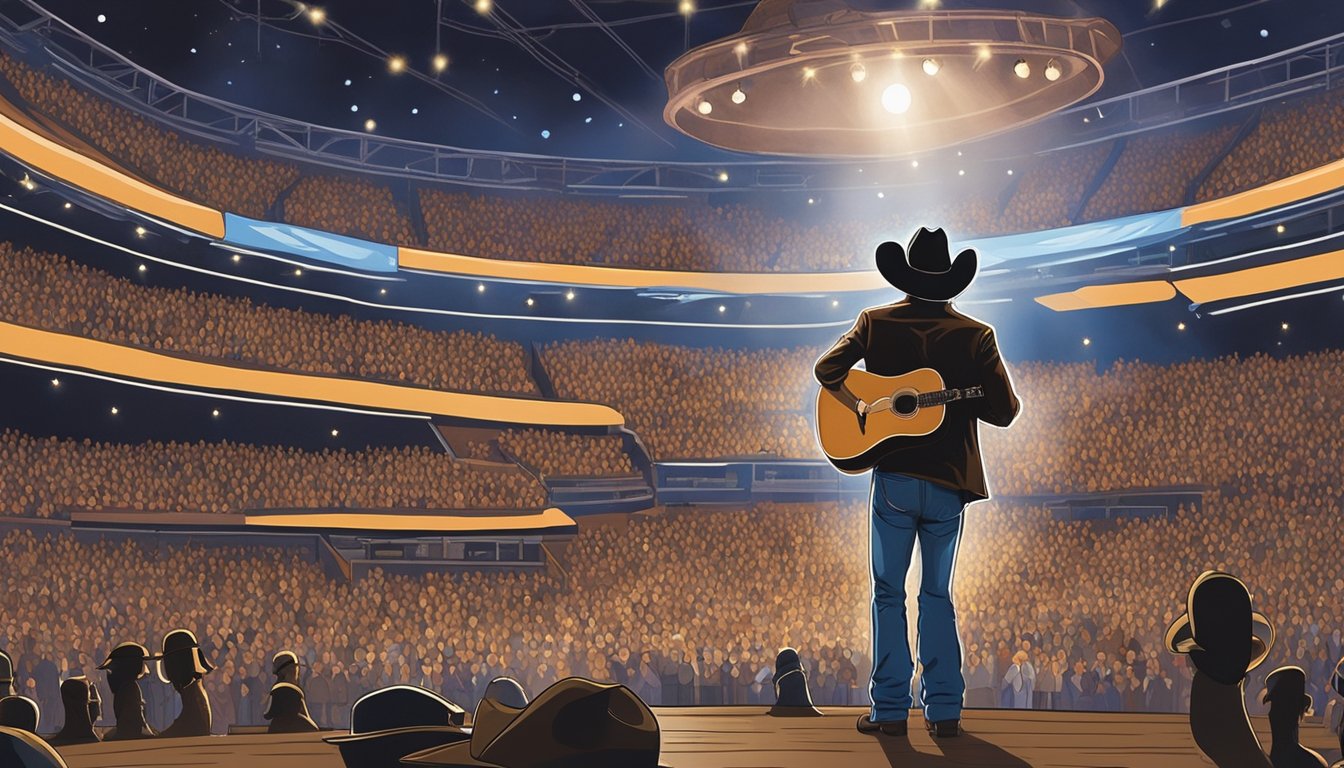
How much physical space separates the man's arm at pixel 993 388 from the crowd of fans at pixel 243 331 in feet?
38.5

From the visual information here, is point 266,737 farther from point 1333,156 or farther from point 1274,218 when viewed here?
point 1333,156

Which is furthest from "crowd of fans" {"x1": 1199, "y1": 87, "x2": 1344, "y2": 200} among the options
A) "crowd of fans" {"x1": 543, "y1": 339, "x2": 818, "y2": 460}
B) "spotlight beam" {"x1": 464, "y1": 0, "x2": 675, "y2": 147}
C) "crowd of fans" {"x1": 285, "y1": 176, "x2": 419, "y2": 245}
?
"crowd of fans" {"x1": 285, "y1": 176, "x2": 419, "y2": 245}

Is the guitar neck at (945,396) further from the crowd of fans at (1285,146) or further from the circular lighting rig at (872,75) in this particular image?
the crowd of fans at (1285,146)

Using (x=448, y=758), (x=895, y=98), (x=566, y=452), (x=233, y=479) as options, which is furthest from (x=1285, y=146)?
(x=448, y=758)

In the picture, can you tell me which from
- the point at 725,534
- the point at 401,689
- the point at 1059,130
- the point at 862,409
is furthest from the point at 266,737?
the point at 1059,130

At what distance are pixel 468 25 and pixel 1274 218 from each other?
36.2ft

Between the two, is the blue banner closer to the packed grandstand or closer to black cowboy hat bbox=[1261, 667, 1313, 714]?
the packed grandstand

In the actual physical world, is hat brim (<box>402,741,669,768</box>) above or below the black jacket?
below

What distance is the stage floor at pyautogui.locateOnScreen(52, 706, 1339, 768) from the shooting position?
3438 millimetres

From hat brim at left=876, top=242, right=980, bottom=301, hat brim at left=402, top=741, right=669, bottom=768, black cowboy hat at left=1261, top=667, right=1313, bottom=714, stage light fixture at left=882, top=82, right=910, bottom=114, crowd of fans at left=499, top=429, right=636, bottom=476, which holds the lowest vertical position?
hat brim at left=402, top=741, right=669, bottom=768

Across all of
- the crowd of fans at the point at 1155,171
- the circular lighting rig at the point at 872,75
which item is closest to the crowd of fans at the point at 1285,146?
the crowd of fans at the point at 1155,171

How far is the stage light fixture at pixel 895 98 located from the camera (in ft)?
28.6

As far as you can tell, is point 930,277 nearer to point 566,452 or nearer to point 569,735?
point 569,735

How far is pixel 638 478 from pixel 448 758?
15.1 meters
